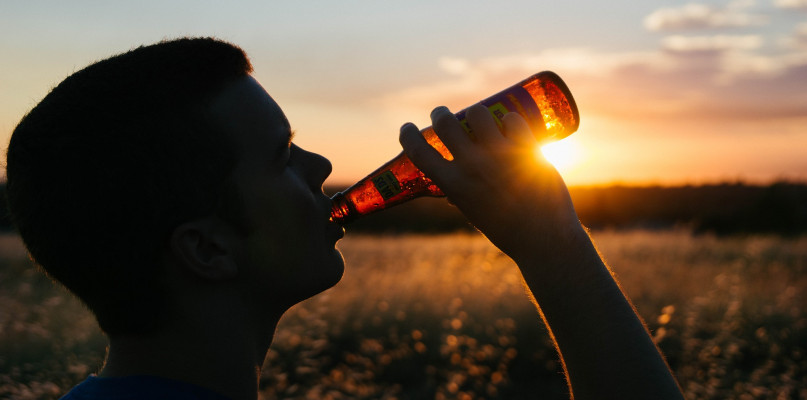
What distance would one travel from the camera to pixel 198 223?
1.31 metres

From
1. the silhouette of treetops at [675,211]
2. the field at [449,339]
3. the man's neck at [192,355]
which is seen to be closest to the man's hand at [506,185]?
the man's neck at [192,355]

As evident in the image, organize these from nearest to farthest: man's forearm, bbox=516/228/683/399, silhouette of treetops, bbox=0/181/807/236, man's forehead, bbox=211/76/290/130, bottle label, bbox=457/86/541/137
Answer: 1. man's forearm, bbox=516/228/683/399
2. man's forehead, bbox=211/76/290/130
3. bottle label, bbox=457/86/541/137
4. silhouette of treetops, bbox=0/181/807/236

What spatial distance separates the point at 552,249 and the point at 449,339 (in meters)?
5.29

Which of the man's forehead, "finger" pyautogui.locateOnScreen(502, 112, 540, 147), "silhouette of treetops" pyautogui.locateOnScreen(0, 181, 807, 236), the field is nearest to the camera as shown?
"finger" pyautogui.locateOnScreen(502, 112, 540, 147)

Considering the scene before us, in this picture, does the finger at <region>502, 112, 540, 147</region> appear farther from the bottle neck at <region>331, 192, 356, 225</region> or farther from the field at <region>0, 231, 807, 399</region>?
the field at <region>0, 231, 807, 399</region>

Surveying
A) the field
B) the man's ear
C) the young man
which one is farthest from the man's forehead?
the field

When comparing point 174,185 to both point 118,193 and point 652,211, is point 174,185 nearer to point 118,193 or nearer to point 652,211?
point 118,193

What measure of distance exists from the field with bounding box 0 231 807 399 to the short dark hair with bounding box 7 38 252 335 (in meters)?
3.43

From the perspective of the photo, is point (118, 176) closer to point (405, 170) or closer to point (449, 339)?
point (405, 170)

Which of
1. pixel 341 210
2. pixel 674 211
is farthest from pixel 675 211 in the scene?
pixel 341 210

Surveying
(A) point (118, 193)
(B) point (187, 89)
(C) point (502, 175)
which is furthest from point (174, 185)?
(C) point (502, 175)

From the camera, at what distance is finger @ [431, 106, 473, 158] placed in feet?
4.12

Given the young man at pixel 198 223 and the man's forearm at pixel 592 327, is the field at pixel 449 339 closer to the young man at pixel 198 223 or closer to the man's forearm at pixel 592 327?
the young man at pixel 198 223

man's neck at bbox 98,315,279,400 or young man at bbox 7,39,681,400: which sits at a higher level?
young man at bbox 7,39,681,400
